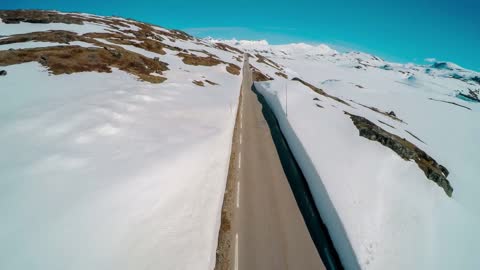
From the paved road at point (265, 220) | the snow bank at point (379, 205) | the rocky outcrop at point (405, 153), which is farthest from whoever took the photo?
the rocky outcrop at point (405, 153)

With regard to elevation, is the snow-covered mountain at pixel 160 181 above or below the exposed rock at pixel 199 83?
below

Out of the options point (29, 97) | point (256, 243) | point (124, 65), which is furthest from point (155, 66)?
point (256, 243)

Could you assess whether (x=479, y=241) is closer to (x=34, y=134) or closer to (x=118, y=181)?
(x=118, y=181)

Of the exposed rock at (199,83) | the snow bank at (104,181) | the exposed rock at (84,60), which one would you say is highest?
the exposed rock at (84,60)

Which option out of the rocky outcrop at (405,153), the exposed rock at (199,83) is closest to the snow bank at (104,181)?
the rocky outcrop at (405,153)

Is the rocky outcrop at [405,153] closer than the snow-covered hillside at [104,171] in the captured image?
No

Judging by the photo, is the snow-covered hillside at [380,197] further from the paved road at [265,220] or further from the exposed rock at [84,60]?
the exposed rock at [84,60]

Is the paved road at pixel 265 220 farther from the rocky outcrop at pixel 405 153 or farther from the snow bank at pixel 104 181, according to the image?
the rocky outcrop at pixel 405 153

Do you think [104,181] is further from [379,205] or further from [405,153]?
[405,153]

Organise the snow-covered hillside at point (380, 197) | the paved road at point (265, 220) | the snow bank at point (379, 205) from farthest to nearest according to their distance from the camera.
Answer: the snow-covered hillside at point (380, 197)
the snow bank at point (379, 205)
the paved road at point (265, 220)
